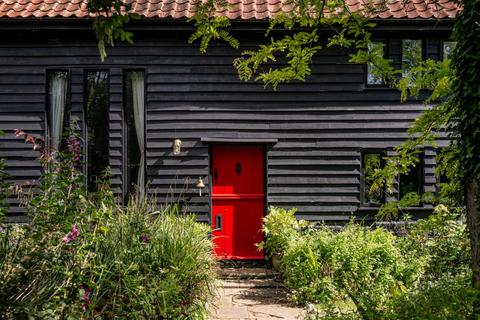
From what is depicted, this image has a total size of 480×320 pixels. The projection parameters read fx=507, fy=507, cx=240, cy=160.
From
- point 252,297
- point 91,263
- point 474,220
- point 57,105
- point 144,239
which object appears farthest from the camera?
point 57,105

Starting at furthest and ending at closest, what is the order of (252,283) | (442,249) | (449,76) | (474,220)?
(252,283) < (442,249) < (449,76) < (474,220)

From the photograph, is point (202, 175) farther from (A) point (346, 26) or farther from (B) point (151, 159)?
(A) point (346, 26)

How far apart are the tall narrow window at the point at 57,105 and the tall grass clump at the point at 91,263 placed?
4807mm

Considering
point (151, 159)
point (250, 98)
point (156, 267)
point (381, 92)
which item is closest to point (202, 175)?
point (151, 159)

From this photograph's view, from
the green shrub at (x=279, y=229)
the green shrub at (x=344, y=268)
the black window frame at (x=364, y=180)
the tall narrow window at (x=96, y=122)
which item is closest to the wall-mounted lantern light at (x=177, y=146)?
the tall narrow window at (x=96, y=122)

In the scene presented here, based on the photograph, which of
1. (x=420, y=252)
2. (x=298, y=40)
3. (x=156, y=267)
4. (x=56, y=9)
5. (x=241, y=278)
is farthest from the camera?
(x=56, y=9)

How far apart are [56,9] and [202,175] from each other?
4355mm

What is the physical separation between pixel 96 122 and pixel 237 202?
10.8 ft

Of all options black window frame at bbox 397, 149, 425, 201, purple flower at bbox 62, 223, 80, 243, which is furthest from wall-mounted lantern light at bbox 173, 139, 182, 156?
purple flower at bbox 62, 223, 80, 243

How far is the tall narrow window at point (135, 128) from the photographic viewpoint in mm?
Answer: 10227

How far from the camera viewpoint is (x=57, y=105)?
10242 millimetres

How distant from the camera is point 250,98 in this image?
10.2m

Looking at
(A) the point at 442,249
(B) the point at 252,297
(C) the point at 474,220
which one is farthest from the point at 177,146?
(C) the point at 474,220

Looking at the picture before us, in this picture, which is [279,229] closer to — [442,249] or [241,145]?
[241,145]
